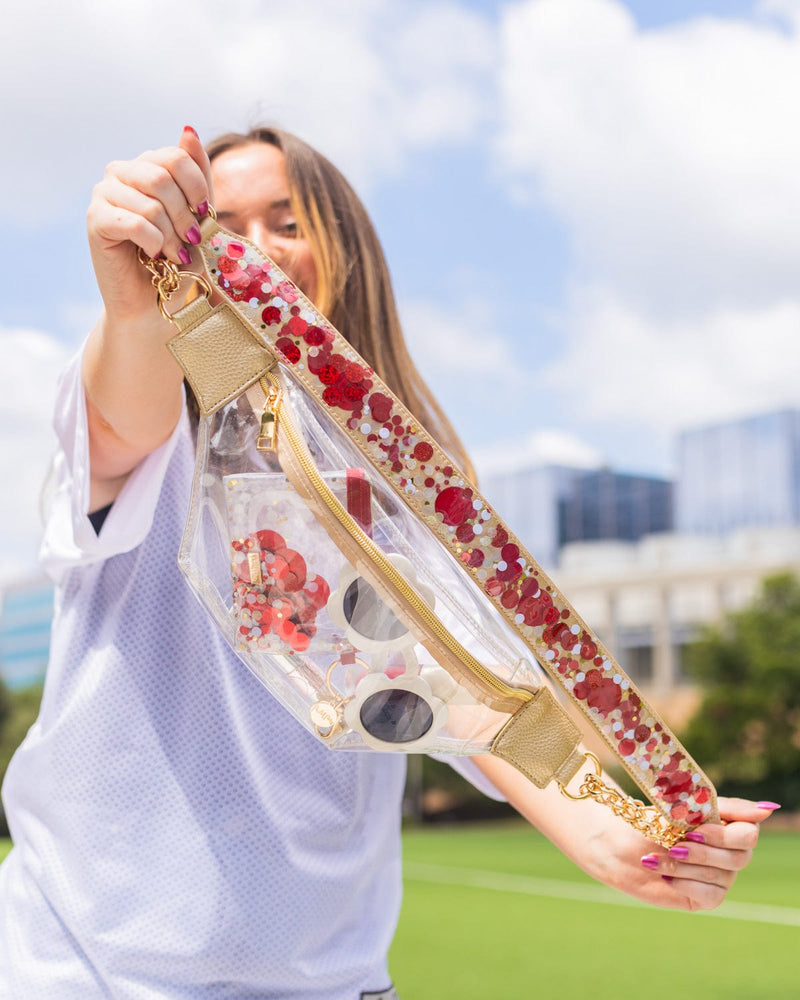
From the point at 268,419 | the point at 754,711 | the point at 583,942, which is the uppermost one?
the point at 268,419

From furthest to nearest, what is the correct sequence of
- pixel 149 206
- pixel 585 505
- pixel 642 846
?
pixel 585 505 → pixel 642 846 → pixel 149 206

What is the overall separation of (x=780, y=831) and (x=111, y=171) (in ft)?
99.0

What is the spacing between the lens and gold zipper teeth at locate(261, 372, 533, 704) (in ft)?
3.94

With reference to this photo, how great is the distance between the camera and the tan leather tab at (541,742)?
4.23ft

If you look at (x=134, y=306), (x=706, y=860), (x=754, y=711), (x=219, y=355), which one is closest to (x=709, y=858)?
(x=706, y=860)

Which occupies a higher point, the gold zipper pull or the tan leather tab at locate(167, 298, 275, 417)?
the tan leather tab at locate(167, 298, 275, 417)

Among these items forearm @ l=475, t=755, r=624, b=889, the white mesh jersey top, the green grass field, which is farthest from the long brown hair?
the green grass field

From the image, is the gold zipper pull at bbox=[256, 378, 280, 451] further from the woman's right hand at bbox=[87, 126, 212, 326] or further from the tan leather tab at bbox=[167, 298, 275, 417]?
the woman's right hand at bbox=[87, 126, 212, 326]

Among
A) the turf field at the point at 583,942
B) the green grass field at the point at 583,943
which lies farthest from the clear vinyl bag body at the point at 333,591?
the green grass field at the point at 583,943

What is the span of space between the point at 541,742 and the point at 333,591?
30cm

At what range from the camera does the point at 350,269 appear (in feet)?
6.05

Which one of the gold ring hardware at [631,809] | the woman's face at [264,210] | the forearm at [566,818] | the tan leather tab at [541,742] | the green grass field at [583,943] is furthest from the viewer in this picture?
the green grass field at [583,943]

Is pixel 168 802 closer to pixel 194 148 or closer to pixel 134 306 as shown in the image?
pixel 134 306

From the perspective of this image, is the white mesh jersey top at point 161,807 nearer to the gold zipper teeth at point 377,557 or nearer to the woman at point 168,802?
the woman at point 168,802
